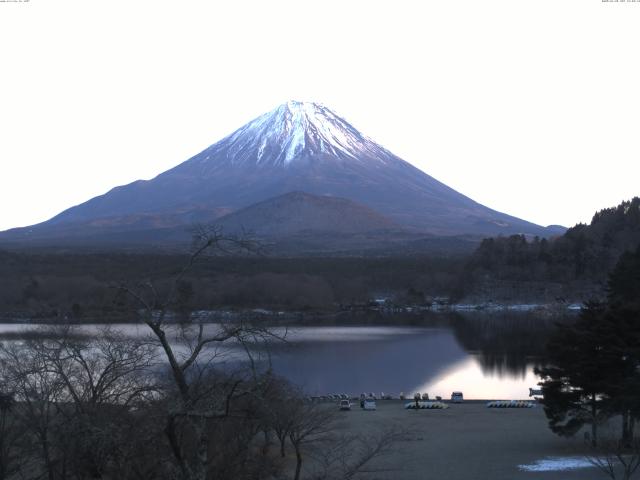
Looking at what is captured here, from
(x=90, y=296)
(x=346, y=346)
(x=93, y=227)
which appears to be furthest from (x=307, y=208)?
(x=346, y=346)

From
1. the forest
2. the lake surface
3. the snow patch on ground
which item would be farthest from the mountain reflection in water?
the forest

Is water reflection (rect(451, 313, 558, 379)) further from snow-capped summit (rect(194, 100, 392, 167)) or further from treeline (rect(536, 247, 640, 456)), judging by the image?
snow-capped summit (rect(194, 100, 392, 167))

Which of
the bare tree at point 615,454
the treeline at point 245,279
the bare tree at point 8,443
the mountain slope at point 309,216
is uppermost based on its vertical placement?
the mountain slope at point 309,216

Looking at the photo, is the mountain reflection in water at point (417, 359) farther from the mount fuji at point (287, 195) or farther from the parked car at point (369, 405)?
the mount fuji at point (287, 195)

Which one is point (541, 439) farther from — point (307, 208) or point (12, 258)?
point (307, 208)

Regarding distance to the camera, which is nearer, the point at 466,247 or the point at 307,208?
the point at 466,247

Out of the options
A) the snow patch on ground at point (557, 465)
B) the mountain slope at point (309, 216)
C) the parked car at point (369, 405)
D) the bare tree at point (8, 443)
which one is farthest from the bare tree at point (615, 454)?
the mountain slope at point (309, 216)

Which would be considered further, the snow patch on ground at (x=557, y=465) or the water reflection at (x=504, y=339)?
the water reflection at (x=504, y=339)
